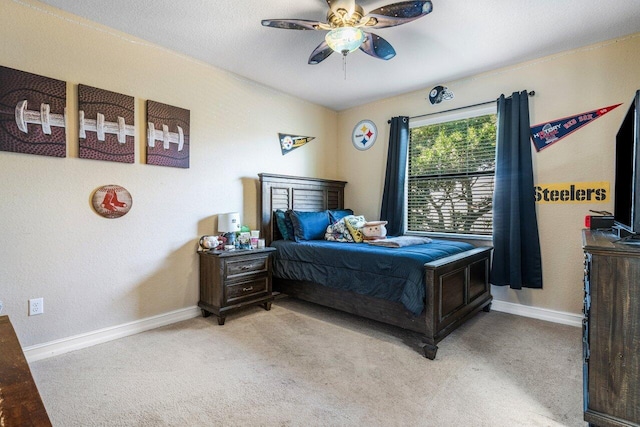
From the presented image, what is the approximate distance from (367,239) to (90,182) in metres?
2.53

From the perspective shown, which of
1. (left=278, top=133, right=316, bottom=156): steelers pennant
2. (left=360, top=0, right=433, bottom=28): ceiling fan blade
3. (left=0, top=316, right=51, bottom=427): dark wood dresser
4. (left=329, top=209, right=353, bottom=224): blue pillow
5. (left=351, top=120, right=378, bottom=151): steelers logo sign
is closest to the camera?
(left=0, top=316, right=51, bottom=427): dark wood dresser

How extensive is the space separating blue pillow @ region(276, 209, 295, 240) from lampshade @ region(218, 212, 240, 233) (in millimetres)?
620

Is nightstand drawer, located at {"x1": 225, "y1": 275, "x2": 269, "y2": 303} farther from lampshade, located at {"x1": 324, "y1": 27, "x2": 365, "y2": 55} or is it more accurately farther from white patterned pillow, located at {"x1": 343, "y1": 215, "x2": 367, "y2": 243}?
lampshade, located at {"x1": 324, "y1": 27, "x2": 365, "y2": 55}

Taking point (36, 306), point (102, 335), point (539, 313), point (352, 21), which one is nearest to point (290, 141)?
point (352, 21)

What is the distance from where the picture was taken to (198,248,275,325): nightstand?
2.94m

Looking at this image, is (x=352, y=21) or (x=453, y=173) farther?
(x=453, y=173)

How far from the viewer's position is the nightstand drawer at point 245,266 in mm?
2990

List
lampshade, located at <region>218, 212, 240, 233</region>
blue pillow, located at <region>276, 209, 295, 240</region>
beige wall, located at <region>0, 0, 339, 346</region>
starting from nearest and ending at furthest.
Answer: beige wall, located at <region>0, 0, 339, 346</region> → lampshade, located at <region>218, 212, 240, 233</region> → blue pillow, located at <region>276, 209, 295, 240</region>

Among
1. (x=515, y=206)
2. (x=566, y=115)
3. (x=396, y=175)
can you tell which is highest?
(x=566, y=115)

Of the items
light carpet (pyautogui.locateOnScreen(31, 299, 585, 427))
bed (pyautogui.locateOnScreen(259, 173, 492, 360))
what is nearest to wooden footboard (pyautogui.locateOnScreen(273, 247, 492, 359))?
bed (pyautogui.locateOnScreen(259, 173, 492, 360))

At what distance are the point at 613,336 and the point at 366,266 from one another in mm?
1553

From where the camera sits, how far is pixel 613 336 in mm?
1431

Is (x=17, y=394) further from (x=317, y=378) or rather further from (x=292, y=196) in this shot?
(x=292, y=196)

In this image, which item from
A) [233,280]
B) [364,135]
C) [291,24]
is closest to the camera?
[291,24]
